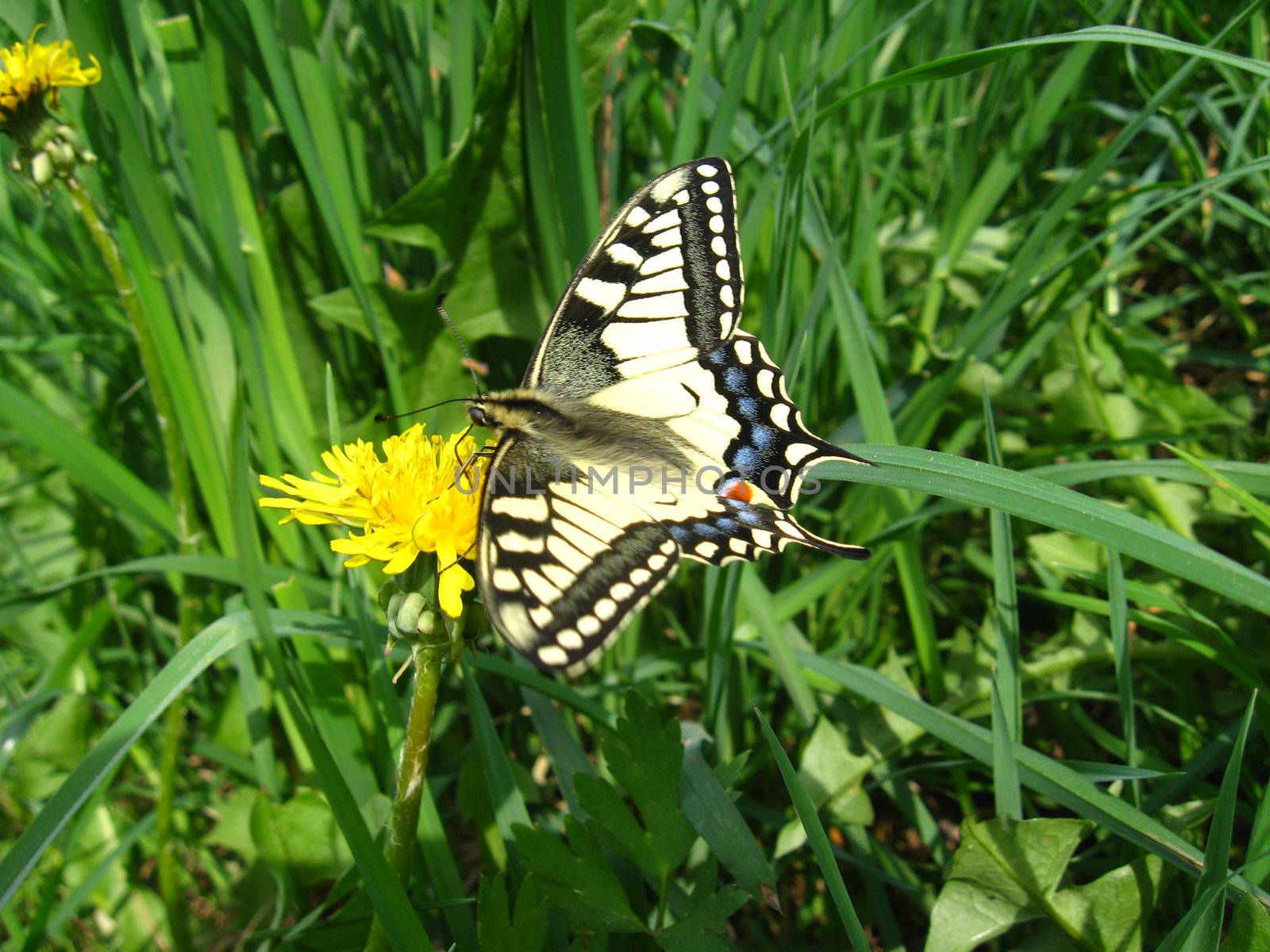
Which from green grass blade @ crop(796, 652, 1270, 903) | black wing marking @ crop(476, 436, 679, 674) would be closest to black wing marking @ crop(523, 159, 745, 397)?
black wing marking @ crop(476, 436, 679, 674)

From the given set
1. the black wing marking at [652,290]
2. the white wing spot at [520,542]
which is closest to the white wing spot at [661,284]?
the black wing marking at [652,290]

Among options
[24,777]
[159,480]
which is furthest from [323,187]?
[24,777]

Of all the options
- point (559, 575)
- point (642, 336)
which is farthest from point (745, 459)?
point (559, 575)

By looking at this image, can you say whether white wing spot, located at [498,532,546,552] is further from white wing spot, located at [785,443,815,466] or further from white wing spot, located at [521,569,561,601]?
white wing spot, located at [785,443,815,466]

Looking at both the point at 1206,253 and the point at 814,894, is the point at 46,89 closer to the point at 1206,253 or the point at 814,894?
the point at 814,894

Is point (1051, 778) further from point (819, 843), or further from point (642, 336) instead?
point (642, 336)

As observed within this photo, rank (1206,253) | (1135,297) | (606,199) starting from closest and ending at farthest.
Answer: (606,199) → (1206,253) → (1135,297)

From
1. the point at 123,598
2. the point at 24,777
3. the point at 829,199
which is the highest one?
the point at 829,199
